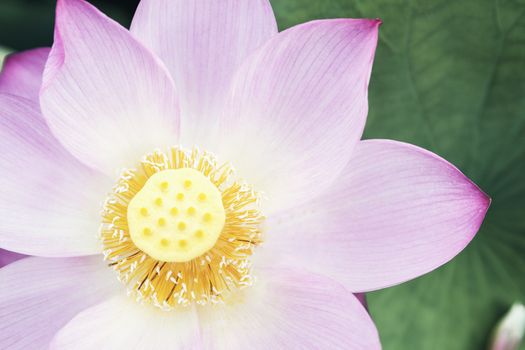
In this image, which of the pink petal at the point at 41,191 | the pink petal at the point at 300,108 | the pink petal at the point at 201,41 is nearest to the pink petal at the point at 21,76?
the pink petal at the point at 41,191

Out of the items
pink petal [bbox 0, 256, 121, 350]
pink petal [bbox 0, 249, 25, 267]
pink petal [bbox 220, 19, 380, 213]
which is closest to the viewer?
pink petal [bbox 220, 19, 380, 213]

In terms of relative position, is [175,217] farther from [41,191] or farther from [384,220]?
[384,220]

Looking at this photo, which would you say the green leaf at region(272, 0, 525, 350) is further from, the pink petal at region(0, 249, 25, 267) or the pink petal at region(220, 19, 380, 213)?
the pink petal at region(0, 249, 25, 267)

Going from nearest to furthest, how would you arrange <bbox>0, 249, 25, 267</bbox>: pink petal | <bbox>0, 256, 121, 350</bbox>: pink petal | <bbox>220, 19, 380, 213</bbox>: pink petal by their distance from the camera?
<bbox>220, 19, 380, 213</bbox>: pink petal < <bbox>0, 256, 121, 350</bbox>: pink petal < <bbox>0, 249, 25, 267</bbox>: pink petal

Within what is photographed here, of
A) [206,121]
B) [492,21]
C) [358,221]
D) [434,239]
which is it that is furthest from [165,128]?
[492,21]

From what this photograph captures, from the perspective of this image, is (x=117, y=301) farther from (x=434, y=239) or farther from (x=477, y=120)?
(x=477, y=120)

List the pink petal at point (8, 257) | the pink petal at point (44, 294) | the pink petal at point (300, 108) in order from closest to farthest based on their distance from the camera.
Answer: the pink petal at point (300, 108)
the pink petal at point (44, 294)
the pink petal at point (8, 257)

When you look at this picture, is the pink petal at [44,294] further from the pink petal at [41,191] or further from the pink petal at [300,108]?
the pink petal at [300,108]

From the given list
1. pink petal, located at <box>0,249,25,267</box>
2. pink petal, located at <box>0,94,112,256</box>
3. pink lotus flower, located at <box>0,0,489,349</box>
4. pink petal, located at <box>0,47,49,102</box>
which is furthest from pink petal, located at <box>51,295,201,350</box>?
pink petal, located at <box>0,47,49,102</box>

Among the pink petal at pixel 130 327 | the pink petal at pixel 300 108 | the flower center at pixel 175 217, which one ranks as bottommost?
the pink petal at pixel 130 327
